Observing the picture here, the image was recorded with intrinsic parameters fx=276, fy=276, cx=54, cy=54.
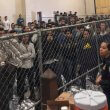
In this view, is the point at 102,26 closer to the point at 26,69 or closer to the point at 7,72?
the point at 26,69

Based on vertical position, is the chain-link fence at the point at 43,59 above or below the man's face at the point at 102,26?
below

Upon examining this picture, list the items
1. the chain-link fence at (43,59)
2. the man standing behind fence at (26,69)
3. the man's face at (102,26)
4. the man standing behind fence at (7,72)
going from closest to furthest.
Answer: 1. the man standing behind fence at (7,72)
2. the chain-link fence at (43,59)
3. the man standing behind fence at (26,69)
4. the man's face at (102,26)

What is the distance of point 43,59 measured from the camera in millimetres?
3982

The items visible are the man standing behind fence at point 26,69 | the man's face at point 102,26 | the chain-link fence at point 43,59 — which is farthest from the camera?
the man's face at point 102,26

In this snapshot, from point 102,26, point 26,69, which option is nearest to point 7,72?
point 26,69

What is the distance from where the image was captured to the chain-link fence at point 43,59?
3.67 meters

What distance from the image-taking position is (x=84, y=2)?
20438 mm

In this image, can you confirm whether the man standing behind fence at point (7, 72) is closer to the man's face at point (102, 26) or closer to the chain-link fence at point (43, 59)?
the chain-link fence at point (43, 59)

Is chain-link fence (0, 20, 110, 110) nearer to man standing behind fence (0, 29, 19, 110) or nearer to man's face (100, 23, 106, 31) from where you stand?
man standing behind fence (0, 29, 19, 110)

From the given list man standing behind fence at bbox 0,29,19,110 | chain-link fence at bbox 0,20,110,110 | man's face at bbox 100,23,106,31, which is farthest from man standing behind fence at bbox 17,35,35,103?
man's face at bbox 100,23,106,31

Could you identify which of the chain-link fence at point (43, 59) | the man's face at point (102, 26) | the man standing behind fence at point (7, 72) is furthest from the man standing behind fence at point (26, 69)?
the man's face at point (102, 26)

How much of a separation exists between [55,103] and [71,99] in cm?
37

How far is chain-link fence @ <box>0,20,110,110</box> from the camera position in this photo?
3.67 m

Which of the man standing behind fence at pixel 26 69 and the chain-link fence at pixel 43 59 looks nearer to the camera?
the chain-link fence at pixel 43 59
